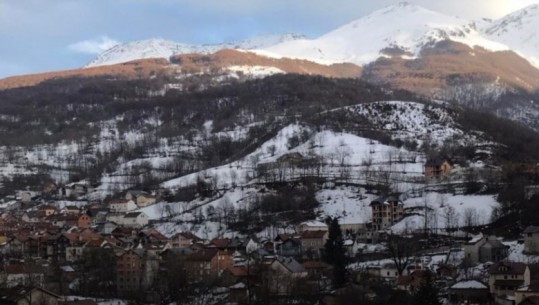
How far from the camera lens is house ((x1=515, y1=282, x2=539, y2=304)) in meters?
29.0

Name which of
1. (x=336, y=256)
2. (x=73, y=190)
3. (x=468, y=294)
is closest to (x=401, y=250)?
(x=336, y=256)

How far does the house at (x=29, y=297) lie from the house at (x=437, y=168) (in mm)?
34634

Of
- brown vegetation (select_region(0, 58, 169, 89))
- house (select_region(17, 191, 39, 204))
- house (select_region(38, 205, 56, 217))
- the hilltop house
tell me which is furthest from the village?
brown vegetation (select_region(0, 58, 169, 89))

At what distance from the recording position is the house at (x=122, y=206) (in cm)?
6412

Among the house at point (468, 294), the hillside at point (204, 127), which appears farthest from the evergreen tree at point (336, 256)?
the hillside at point (204, 127)

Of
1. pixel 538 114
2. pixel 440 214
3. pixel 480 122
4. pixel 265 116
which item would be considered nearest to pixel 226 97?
pixel 265 116

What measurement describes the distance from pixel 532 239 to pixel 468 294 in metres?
10.1

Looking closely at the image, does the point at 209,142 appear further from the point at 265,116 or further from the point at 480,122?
the point at 480,122

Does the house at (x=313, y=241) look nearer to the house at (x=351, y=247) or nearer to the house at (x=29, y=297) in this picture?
the house at (x=351, y=247)

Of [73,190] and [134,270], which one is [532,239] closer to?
[134,270]

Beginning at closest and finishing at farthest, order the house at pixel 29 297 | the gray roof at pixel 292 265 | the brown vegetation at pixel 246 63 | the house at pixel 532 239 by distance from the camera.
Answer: the house at pixel 29 297, the gray roof at pixel 292 265, the house at pixel 532 239, the brown vegetation at pixel 246 63

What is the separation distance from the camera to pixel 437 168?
199 ft

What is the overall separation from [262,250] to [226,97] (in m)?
75.7

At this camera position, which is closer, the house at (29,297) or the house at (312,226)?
the house at (29,297)
